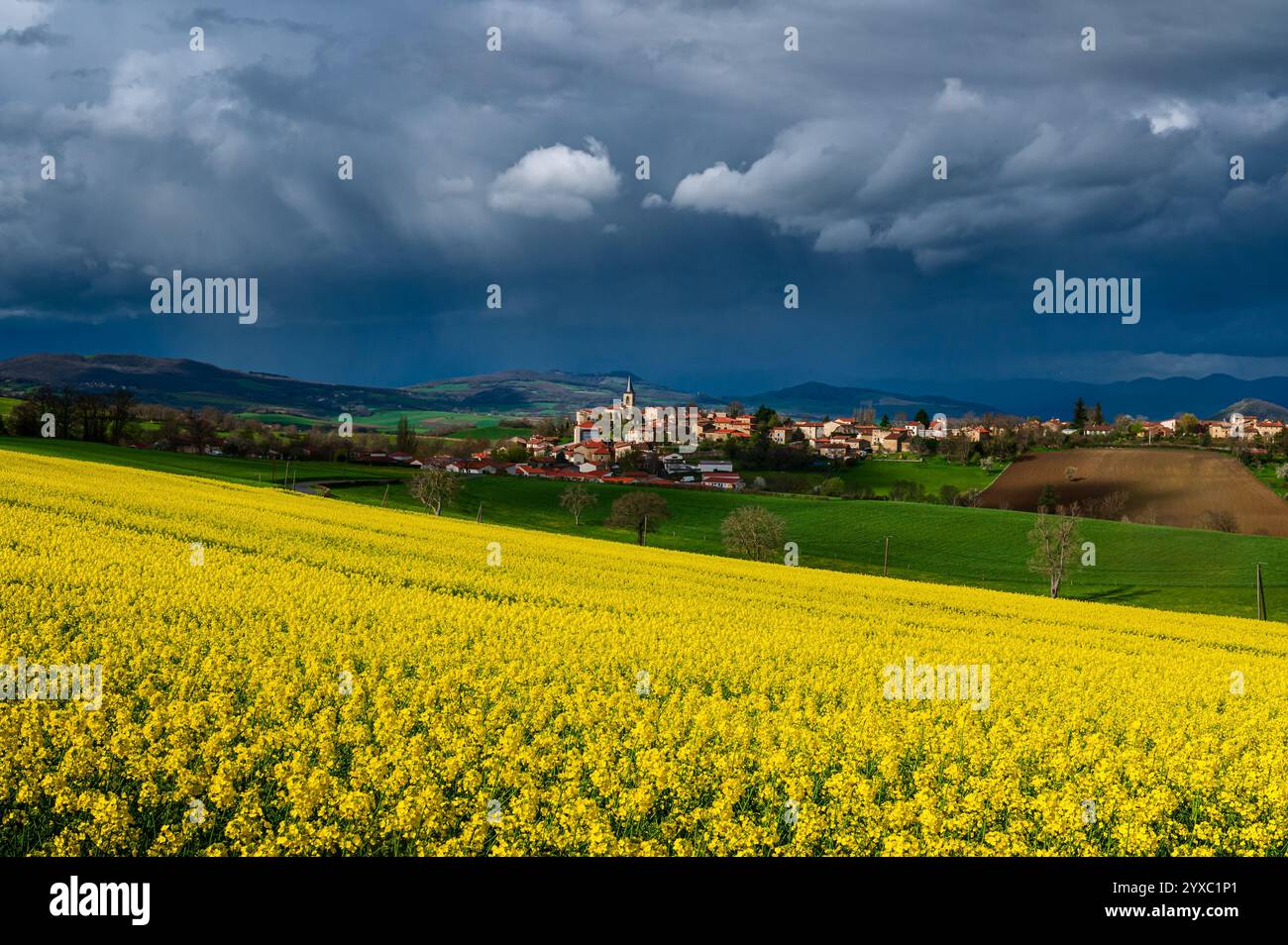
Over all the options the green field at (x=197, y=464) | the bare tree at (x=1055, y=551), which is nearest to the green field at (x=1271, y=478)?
the bare tree at (x=1055, y=551)

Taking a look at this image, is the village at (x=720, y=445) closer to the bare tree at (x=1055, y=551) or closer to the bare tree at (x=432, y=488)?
the bare tree at (x=432, y=488)

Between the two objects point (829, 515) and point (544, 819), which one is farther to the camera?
point (829, 515)

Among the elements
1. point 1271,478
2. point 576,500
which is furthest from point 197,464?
point 1271,478

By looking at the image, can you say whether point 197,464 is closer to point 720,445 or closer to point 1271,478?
point 720,445

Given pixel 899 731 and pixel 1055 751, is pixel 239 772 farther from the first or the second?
pixel 1055 751
